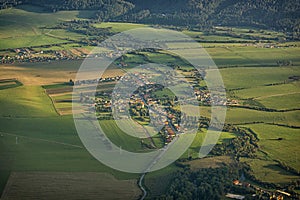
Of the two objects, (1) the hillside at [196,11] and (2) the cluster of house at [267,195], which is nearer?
(2) the cluster of house at [267,195]

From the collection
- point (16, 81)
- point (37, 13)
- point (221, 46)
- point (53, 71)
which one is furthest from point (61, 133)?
point (37, 13)

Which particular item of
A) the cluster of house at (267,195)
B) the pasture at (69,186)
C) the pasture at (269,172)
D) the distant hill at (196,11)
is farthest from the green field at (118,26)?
the cluster of house at (267,195)

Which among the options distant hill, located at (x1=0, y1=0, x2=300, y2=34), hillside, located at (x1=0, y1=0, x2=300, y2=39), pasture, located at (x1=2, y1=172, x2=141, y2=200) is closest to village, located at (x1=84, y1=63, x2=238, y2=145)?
pasture, located at (x1=2, y1=172, x2=141, y2=200)

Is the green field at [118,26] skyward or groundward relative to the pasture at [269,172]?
skyward

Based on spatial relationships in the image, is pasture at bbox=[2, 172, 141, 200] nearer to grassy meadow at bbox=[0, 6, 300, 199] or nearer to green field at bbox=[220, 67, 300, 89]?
grassy meadow at bbox=[0, 6, 300, 199]

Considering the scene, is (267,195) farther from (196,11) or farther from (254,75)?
(196,11)

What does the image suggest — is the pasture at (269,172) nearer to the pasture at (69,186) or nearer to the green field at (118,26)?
the pasture at (69,186)

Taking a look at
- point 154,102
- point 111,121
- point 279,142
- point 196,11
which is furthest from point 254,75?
point 196,11

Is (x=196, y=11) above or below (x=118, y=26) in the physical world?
above
